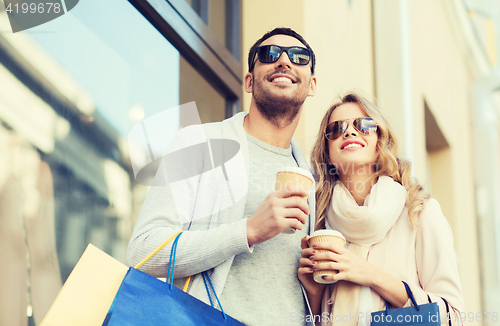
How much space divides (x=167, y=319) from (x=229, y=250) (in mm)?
331

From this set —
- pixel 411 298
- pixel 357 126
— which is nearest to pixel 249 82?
pixel 357 126

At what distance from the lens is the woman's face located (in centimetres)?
242

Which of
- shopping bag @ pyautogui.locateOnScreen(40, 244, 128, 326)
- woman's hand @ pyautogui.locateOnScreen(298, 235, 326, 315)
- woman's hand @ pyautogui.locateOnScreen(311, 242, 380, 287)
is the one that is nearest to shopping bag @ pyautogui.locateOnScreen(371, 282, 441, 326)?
woman's hand @ pyautogui.locateOnScreen(311, 242, 380, 287)

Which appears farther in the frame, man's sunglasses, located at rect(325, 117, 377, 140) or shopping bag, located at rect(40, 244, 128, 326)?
man's sunglasses, located at rect(325, 117, 377, 140)

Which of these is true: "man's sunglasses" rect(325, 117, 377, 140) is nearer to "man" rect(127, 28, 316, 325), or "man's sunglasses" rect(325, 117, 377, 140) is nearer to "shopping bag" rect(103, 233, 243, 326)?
"man" rect(127, 28, 316, 325)

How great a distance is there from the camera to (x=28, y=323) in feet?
6.91

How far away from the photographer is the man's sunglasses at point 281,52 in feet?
8.18

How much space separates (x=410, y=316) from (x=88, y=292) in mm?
1145

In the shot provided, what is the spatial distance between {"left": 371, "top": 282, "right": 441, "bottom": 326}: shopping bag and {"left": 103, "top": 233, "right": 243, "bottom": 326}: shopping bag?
61cm

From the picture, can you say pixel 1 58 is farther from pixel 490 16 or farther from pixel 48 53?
pixel 490 16

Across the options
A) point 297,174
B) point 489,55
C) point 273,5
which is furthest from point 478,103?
point 297,174

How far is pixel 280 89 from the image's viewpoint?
2422 millimetres

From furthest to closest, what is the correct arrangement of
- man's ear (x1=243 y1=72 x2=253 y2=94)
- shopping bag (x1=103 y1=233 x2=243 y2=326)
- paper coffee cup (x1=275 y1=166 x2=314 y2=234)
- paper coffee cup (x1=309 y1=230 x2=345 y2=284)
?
man's ear (x1=243 y1=72 x2=253 y2=94) → paper coffee cup (x1=309 y1=230 x2=345 y2=284) → paper coffee cup (x1=275 y1=166 x2=314 y2=234) → shopping bag (x1=103 y1=233 x2=243 y2=326)

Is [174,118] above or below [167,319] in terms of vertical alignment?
above
